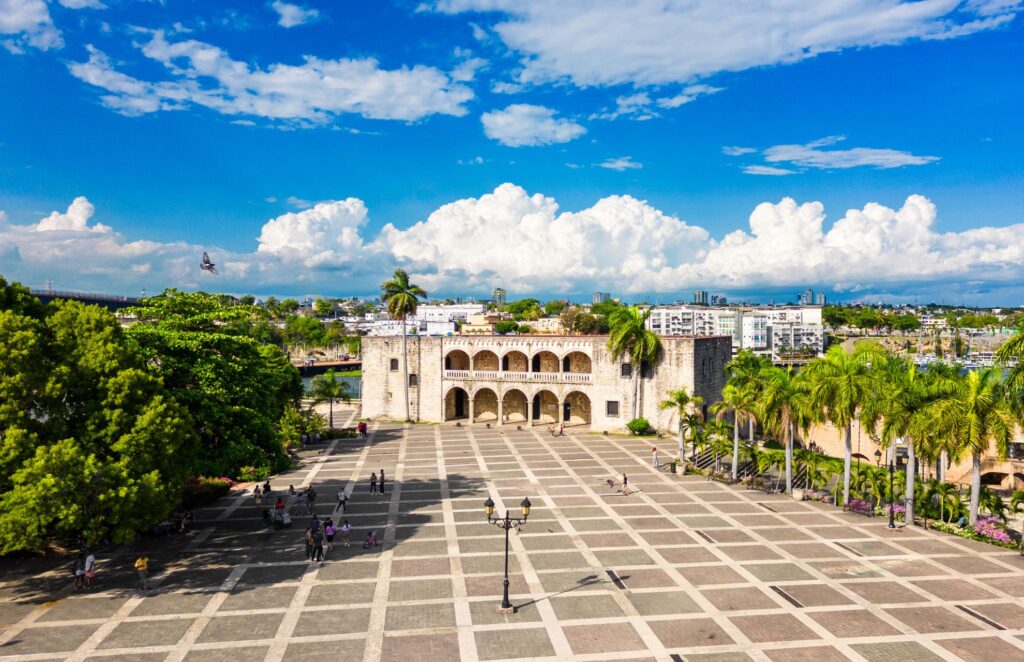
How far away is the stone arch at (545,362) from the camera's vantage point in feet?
191

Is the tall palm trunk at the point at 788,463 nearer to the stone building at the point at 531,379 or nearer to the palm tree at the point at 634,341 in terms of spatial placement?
the stone building at the point at 531,379

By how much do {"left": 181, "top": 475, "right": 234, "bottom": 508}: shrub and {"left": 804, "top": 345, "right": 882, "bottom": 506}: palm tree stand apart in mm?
30868

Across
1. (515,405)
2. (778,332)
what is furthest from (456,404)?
(778,332)

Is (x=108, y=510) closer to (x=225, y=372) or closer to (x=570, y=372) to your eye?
(x=225, y=372)

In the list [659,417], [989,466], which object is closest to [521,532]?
[659,417]

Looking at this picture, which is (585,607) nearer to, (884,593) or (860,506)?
(884,593)

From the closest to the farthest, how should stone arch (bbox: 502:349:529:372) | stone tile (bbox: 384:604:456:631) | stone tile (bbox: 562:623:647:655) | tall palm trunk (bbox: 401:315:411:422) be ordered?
1. stone tile (bbox: 562:623:647:655)
2. stone tile (bbox: 384:604:456:631)
3. tall palm trunk (bbox: 401:315:411:422)
4. stone arch (bbox: 502:349:529:372)

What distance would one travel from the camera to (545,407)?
59.4 m

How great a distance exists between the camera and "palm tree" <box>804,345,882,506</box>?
2970 cm

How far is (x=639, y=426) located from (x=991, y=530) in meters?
26.0

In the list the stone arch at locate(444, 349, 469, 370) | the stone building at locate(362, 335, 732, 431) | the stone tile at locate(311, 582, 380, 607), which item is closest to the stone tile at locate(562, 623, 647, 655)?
the stone tile at locate(311, 582, 380, 607)

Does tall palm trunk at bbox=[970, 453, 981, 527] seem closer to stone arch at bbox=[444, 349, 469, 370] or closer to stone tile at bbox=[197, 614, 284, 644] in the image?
stone tile at bbox=[197, 614, 284, 644]

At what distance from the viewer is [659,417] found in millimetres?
50438

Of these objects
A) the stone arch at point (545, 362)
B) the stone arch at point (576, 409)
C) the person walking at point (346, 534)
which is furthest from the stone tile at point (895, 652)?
the stone arch at point (545, 362)
